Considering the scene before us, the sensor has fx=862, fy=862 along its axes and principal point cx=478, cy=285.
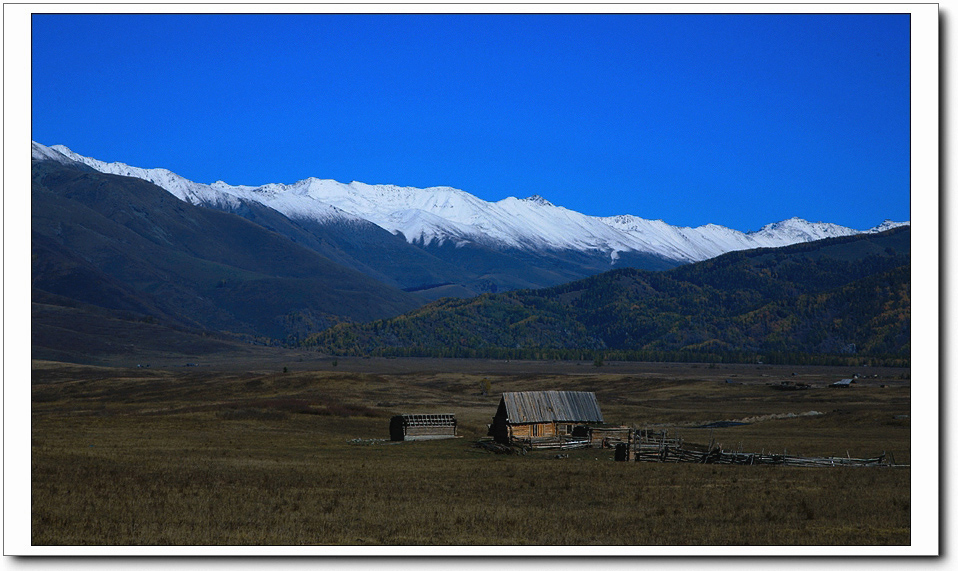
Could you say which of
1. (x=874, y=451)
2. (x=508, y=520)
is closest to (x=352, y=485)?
(x=508, y=520)

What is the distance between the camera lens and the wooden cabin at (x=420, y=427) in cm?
6800

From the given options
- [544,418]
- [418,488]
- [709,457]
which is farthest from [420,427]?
[418,488]

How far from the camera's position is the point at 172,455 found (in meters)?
47.1

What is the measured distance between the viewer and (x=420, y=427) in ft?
226

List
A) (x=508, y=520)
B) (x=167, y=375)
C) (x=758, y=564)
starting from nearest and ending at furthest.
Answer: (x=758, y=564)
(x=508, y=520)
(x=167, y=375)

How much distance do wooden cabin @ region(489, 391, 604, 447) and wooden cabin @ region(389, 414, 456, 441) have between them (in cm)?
422

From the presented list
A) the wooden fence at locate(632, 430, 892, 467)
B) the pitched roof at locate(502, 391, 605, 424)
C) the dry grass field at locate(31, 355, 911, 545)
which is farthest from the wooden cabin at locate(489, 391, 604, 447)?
the wooden fence at locate(632, 430, 892, 467)

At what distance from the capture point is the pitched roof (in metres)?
66.4

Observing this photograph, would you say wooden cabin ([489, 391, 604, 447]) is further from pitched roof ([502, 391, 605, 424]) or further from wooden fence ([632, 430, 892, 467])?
wooden fence ([632, 430, 892, 467])

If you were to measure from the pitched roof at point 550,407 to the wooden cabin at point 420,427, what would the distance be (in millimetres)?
6283

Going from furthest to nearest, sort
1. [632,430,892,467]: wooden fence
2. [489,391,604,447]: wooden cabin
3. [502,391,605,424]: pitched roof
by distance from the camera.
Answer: [502,391,605,424]: pitched roof → [489,391,604,447]: wooden cabin → [632,430,892,467]: wooden fence
